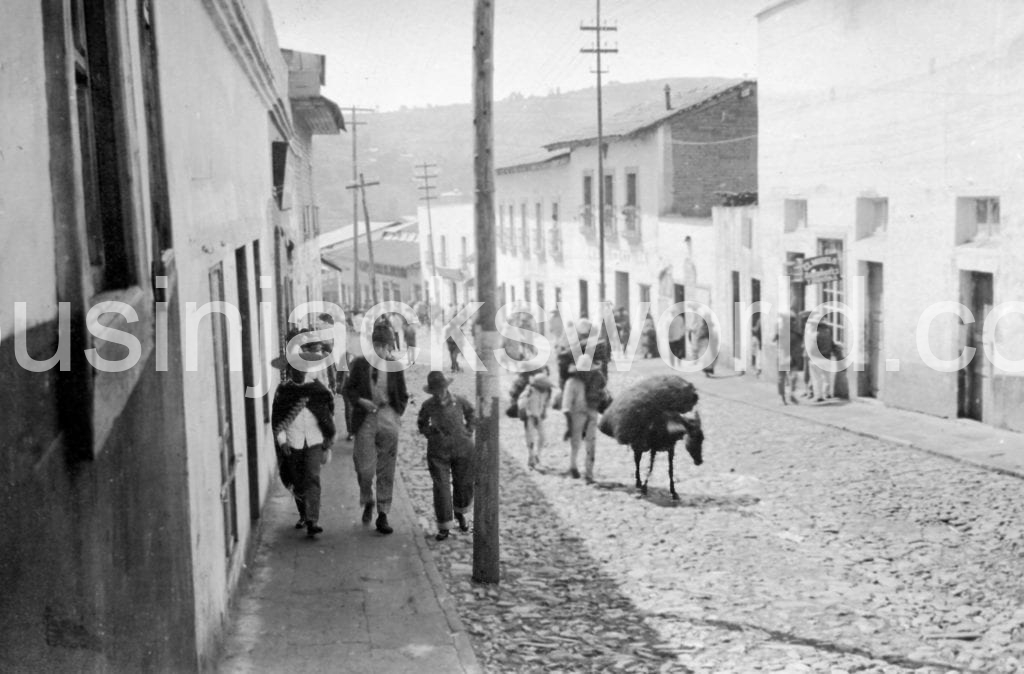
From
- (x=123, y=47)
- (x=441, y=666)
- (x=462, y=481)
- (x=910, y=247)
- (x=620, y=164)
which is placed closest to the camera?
(x=123, y=47)

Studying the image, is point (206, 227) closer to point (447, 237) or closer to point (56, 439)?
point (56, 439)

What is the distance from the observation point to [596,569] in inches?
314

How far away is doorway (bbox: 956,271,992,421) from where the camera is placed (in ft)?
44.9

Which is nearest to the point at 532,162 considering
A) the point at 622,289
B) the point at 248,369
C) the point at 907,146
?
the point at 622,289

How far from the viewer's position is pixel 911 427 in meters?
13.9

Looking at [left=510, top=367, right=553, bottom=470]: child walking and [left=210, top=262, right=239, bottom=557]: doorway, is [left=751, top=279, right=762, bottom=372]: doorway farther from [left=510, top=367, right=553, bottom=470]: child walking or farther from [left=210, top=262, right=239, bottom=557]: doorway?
[left=210, top=262, right=239, bottom=557]: doorway

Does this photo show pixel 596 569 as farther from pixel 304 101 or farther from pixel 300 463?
pixel 304 101

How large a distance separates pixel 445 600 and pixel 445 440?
5.75 feet

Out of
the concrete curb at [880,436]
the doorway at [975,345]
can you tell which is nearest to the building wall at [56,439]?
the concrete curb at [880,436]

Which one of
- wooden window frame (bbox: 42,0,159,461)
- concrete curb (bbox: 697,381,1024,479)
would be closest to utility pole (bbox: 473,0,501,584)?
wooden window frame (bbox: 42,0,159,461)

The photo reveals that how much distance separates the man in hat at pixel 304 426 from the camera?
799 centimetres

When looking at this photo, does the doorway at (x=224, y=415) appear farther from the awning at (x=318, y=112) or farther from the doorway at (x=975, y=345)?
the awning at (x=318, y=112)

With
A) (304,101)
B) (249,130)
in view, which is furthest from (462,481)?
(304,101)

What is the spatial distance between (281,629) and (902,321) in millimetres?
11367
